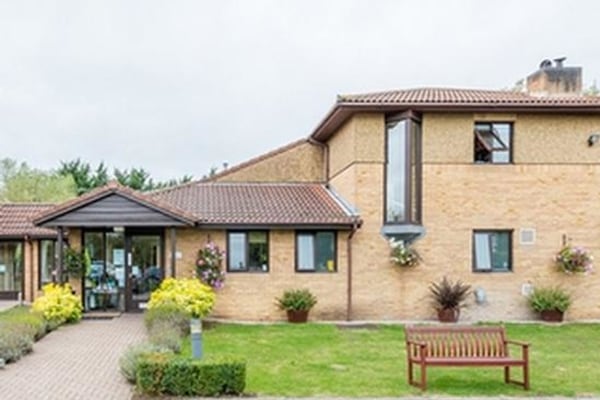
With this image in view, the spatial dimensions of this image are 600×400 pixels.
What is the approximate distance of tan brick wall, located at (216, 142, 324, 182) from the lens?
2450 cm

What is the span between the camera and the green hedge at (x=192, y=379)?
33.1 ft

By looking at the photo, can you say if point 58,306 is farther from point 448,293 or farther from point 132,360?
point 448,293

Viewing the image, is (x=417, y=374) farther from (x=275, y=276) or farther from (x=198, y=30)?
(x=198, y=30)

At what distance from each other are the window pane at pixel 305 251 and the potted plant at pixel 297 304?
85 centimetres

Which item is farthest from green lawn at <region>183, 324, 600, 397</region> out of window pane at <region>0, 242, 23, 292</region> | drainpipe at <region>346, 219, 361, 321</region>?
window pane at <region>0, 242, 23, 292</region>

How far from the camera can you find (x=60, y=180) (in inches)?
1823

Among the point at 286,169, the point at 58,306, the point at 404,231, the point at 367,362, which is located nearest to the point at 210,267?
the point at 58,306

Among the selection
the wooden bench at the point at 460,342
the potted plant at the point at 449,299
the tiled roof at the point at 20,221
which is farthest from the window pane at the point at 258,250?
the wooden bench at the point at 460,342

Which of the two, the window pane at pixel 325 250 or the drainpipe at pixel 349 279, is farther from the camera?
the window pane at pixel 325 250

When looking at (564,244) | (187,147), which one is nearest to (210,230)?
(564,244)

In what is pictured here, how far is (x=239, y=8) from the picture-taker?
17297 mm

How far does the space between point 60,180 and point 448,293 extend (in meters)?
34.6

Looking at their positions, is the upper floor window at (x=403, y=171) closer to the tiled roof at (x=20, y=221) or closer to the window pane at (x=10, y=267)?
the tiled roof at (x=20, y=221)

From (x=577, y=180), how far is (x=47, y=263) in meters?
18.3
